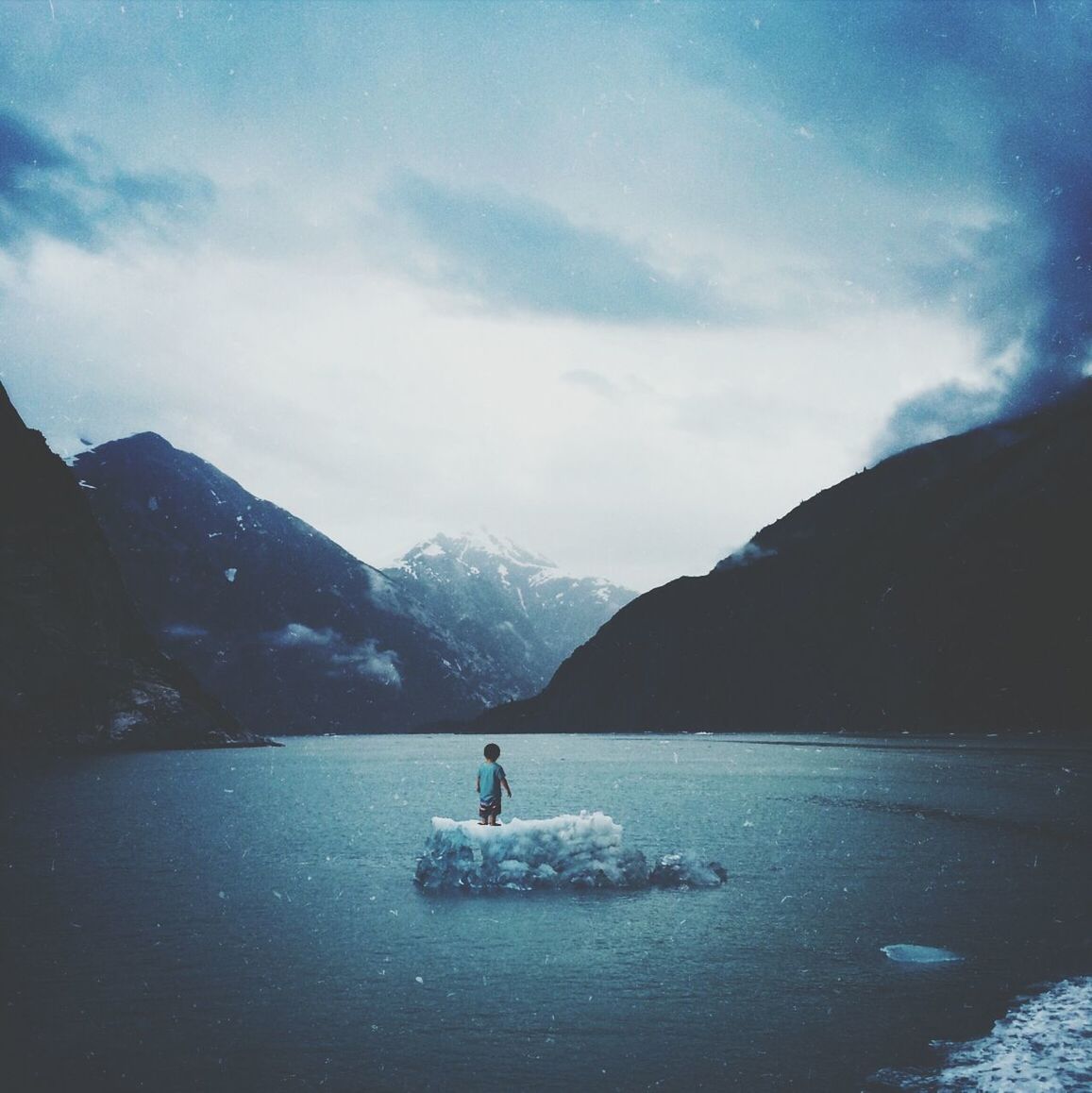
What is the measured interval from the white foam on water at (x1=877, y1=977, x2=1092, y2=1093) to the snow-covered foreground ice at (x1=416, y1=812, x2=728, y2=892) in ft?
40.6

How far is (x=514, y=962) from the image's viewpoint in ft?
59.3

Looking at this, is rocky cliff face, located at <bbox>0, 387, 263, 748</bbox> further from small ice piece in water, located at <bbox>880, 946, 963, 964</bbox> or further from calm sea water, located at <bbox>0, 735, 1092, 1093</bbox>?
small ice piece in water, located at <bbox>880, 946, 963, 964</bbox>

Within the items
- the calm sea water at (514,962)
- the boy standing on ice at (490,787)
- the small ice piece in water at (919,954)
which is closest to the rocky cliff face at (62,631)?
the calm sea water at (514,962)

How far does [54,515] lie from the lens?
146 metres

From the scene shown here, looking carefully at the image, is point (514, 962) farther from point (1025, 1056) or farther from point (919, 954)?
point (1025, 1056)

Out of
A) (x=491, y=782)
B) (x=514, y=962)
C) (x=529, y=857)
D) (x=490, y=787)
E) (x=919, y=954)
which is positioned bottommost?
(x=514, y=962)

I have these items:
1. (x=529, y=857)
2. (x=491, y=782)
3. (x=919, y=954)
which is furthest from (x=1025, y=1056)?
(x=491, y=782)

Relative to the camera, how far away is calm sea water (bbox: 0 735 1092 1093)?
12805 mm

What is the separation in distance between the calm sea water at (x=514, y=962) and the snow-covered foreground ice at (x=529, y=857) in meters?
0.67

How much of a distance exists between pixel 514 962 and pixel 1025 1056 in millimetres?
9272

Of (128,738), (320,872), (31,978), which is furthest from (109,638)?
(31,978)

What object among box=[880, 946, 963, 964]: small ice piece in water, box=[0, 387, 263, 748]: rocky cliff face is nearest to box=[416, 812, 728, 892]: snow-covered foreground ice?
box=[880, 946, 963, 964]: small ice piece in water

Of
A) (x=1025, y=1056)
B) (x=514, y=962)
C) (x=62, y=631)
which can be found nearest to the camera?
(x=1025, y=1056)

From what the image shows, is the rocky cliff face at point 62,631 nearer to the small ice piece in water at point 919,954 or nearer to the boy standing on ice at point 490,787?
the boy standing on ice at point 490,787
